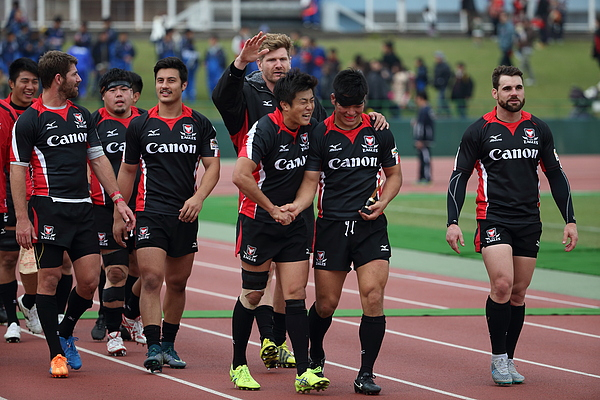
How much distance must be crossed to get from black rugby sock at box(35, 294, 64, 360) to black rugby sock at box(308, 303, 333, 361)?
183 cm

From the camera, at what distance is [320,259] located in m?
6.86

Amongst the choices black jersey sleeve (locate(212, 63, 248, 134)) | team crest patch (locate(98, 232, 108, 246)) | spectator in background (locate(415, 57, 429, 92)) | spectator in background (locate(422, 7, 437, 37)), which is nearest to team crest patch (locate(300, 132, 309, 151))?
black jersey sleeve (locate(212, 63, 248, 134))

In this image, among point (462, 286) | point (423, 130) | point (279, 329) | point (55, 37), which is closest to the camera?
point (279, 329)

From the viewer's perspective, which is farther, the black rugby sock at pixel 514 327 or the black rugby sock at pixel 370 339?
the black rugby sock at pixel 514 327

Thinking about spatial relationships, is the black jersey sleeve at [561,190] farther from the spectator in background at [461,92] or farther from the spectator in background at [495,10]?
the spectator in background at [495,10]

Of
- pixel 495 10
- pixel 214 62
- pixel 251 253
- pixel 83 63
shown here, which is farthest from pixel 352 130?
pixel 495 10

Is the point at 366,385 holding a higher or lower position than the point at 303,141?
lower

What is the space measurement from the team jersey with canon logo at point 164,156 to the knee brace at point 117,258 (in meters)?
0.90

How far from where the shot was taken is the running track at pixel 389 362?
6691mm

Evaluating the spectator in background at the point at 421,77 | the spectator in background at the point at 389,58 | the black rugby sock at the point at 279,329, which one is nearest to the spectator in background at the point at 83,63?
the spectator in background at the point at 389,58

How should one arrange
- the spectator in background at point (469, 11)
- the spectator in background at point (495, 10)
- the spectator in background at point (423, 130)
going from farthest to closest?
1. the spectator in background at point (469, 11)
2. the spectator in background at point (495, 10)
3. the spectator in background at point (423, 130)

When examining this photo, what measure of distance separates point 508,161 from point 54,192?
3.32 m

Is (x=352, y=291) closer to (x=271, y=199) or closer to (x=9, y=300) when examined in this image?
(x=9, y=300)

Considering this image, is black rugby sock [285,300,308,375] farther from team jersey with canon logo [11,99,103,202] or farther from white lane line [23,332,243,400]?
team jersey with canon logo [11,99,103,202]
